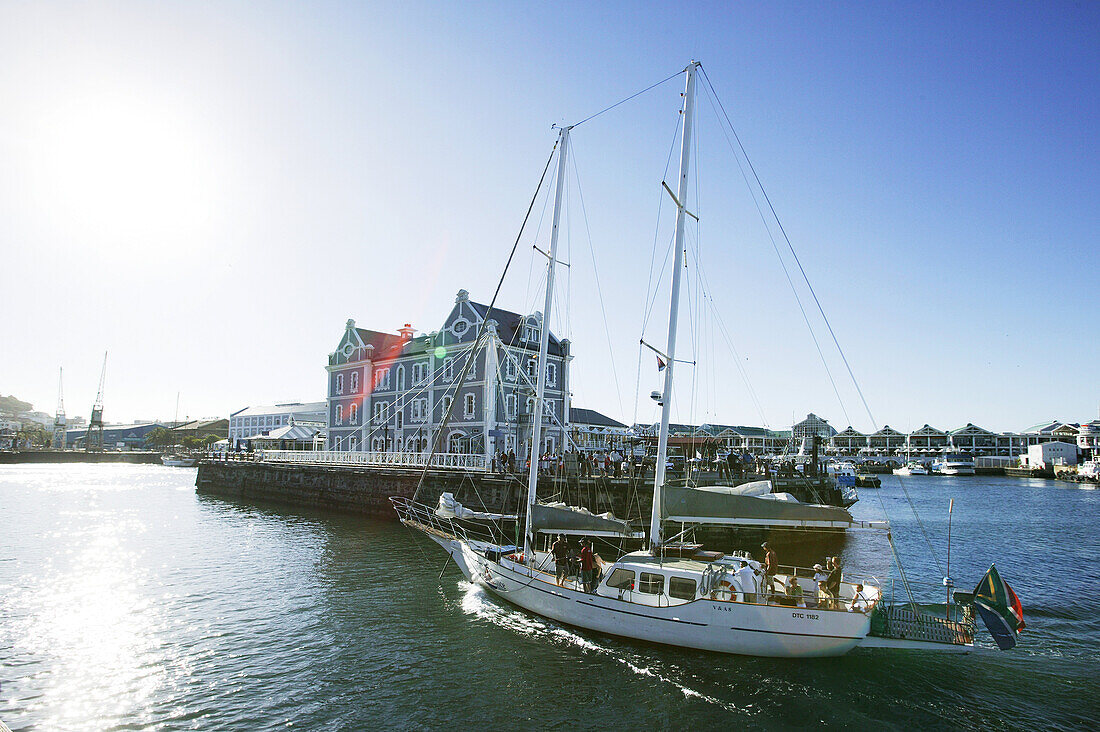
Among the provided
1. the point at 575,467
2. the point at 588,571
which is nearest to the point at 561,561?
the point at 588,571

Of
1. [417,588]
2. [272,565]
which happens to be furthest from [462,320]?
[417,588]

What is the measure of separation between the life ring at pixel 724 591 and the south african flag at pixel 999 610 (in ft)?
17.6

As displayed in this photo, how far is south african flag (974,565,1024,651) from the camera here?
45.2ft

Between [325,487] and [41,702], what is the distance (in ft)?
121

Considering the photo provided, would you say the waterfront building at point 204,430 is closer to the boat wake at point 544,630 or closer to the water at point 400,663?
the water at point 400,663

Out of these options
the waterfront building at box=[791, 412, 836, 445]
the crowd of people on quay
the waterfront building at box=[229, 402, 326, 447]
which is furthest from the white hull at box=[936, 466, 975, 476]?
the waterfront building at box=[229, 402, 326, 447]

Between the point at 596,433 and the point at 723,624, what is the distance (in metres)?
46.1

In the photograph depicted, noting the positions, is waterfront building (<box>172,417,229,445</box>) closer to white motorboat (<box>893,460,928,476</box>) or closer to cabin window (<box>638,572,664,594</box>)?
white motorboat (<box>893,460,928,476</box>)

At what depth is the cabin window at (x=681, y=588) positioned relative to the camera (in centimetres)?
1593

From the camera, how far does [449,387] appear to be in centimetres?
4603

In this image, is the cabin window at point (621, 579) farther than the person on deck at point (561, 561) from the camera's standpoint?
No

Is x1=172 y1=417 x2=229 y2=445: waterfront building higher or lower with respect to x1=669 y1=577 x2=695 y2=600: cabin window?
higher

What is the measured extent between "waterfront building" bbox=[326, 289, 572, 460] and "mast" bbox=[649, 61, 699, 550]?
23.2 metres

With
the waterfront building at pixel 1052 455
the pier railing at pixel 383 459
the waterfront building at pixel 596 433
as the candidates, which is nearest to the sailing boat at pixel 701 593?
the pier railing at pixel 383 459
